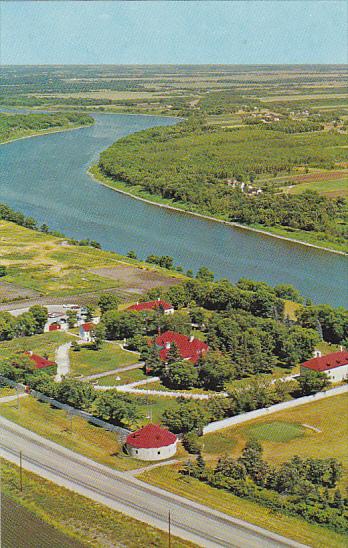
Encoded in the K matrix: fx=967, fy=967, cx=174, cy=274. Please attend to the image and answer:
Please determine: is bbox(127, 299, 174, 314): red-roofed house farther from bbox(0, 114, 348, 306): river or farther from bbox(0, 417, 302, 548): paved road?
bbox(0, 417, 302, 548): paved road

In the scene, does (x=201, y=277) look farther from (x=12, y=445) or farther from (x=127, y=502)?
(x=127, y=502)

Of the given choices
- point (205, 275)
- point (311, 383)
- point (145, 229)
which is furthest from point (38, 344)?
point (145, 229)

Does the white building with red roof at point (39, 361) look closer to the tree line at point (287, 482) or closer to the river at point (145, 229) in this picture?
the tree line at point (287, 482)

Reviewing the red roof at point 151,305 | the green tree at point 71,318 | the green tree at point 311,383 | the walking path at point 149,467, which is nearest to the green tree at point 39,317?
the green tree at point 71,318

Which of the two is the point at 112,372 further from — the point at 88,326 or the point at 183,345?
the point at 88,326

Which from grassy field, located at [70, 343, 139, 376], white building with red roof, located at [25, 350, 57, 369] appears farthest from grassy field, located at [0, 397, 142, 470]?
grassy field, located at [70, 343, 139, 376]

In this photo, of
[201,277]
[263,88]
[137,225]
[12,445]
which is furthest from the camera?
[263,88]

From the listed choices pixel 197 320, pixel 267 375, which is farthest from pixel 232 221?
pixel 267 375
